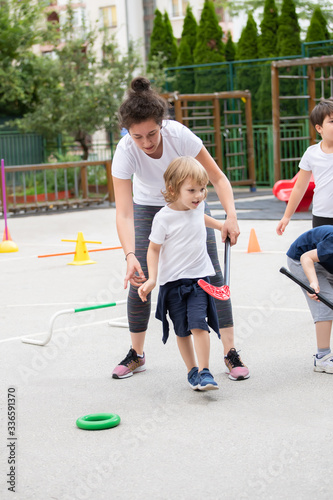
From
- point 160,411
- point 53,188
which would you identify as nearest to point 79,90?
point 53,188

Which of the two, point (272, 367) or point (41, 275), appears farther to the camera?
point (41, 275)

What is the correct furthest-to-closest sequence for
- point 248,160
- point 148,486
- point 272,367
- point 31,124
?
point 31,124
point 248,160
point 272,367
point 148,486

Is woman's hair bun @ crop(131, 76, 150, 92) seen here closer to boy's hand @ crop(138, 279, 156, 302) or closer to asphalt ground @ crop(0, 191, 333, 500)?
boy's hand @ crop(138, 279, 156, 302)

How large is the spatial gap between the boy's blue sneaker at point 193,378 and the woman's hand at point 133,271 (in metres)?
0.59

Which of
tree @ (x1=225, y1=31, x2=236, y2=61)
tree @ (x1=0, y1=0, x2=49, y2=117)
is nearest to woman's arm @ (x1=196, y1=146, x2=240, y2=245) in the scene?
tree @ (x1=0, y1=0, x2=49, y2=117)

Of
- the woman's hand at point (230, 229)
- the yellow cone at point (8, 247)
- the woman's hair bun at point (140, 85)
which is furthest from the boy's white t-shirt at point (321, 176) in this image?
the yellow cone at point (8, 247)

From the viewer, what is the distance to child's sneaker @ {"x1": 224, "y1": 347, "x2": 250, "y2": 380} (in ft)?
15.3

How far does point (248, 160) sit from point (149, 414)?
60.0 feet

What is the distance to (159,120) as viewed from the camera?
4.29 m

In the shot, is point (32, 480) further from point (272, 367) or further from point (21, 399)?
point (272, 367)

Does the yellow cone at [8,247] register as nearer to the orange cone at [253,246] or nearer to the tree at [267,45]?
the orange cone at [253,246]

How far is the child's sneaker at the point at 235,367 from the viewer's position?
466cm

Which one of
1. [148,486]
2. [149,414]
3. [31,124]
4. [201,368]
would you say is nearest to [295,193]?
[201,368]

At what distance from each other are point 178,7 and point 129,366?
47.1 m
